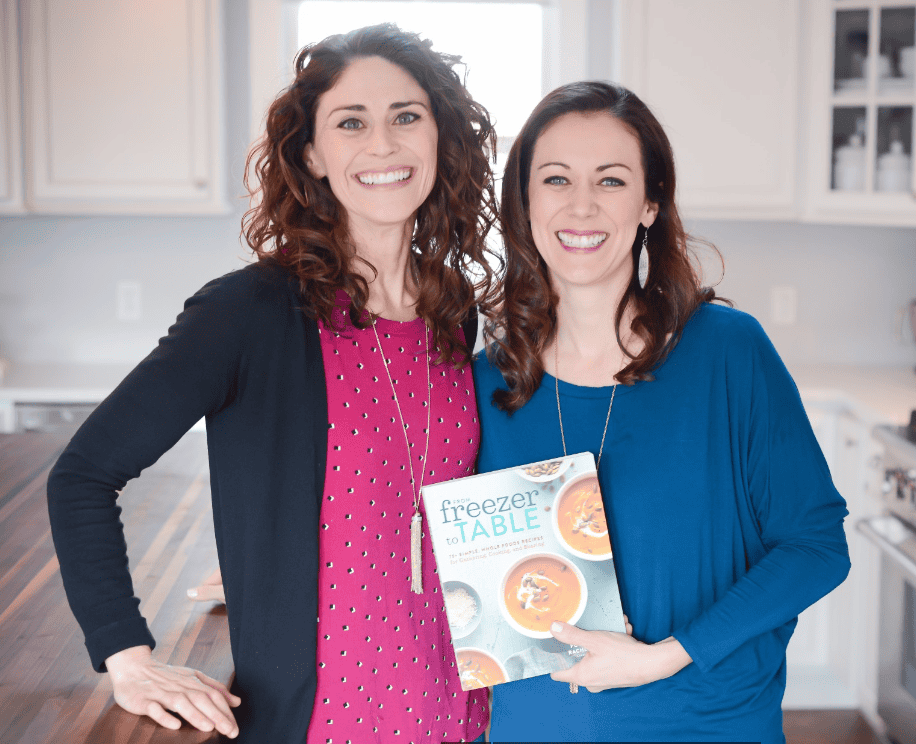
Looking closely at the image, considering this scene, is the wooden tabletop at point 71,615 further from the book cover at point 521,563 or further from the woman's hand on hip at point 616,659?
the woman's hand on hip at point 616,659

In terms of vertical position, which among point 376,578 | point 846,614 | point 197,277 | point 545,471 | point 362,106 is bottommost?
point 846,614

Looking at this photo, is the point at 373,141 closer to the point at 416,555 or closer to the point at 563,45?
the point at 416,555

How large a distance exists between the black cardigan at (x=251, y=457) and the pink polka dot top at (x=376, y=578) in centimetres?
3

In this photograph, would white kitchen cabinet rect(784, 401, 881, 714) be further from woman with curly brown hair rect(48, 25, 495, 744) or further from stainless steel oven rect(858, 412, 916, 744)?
woman with curly brown hair rect(48, 25, 495, 744)

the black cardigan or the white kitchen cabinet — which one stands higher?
the black cardigan

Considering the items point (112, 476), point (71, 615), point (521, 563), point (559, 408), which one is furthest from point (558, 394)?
point (71, 615)

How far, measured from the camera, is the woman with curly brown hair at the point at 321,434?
3.08 ft

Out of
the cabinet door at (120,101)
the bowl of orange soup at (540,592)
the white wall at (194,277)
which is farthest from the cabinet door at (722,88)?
the bowl of orange soup at (540,592)

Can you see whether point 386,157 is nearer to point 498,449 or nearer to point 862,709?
point 498,449

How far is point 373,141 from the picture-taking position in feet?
3.94

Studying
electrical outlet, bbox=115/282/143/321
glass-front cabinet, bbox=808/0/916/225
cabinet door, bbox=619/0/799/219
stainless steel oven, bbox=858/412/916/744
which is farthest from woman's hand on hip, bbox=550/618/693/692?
electrical outlet, bbox=115/282/143/321

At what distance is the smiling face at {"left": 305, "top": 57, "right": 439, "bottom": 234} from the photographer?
121cm

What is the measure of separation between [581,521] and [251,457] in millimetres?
417

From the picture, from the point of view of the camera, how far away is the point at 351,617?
106cm
